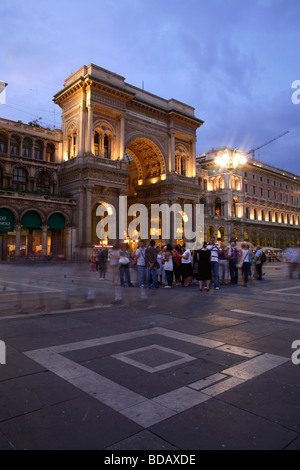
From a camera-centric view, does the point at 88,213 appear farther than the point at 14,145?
No

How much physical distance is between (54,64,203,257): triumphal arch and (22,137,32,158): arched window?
14.7 feet

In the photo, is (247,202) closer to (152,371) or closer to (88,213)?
(88,213)

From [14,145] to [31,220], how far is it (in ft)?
38.7

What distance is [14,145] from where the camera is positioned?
4178cm

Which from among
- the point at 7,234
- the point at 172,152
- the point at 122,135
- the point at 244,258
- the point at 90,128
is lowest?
the point at 244,258

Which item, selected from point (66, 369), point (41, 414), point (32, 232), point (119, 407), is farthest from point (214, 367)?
point (32, 232)

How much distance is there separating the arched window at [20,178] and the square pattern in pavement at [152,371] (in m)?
40.4

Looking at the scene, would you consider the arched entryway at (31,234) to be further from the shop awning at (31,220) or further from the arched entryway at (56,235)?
the arched entryway at (56,235)

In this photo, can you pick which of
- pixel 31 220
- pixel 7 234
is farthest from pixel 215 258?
pixel 7 234

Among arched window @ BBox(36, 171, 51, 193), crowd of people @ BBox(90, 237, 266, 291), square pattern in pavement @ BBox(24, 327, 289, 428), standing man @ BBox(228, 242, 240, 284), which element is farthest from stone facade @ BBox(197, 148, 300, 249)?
square pattern in pavement @ BBox(24, 327, 289, 428)

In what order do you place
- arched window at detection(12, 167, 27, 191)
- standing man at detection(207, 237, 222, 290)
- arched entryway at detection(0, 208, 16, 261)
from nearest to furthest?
standing man at detection(207, 237, 222, 290) → arched entryway at detection(0, 208, 16, 261) → arched window at detection(12, 167, 27, 191)

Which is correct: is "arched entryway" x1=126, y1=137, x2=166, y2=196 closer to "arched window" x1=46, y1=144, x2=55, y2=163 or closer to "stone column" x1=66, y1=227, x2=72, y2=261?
"arched window" x1=46, y1=144, x2=55, y2=163

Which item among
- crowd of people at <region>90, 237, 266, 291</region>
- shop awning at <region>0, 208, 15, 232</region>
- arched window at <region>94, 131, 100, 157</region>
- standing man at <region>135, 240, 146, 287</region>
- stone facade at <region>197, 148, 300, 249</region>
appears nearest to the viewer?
crowd of people at <region>90, 237, 266, 291</region>

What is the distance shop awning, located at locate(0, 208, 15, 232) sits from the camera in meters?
34.4
